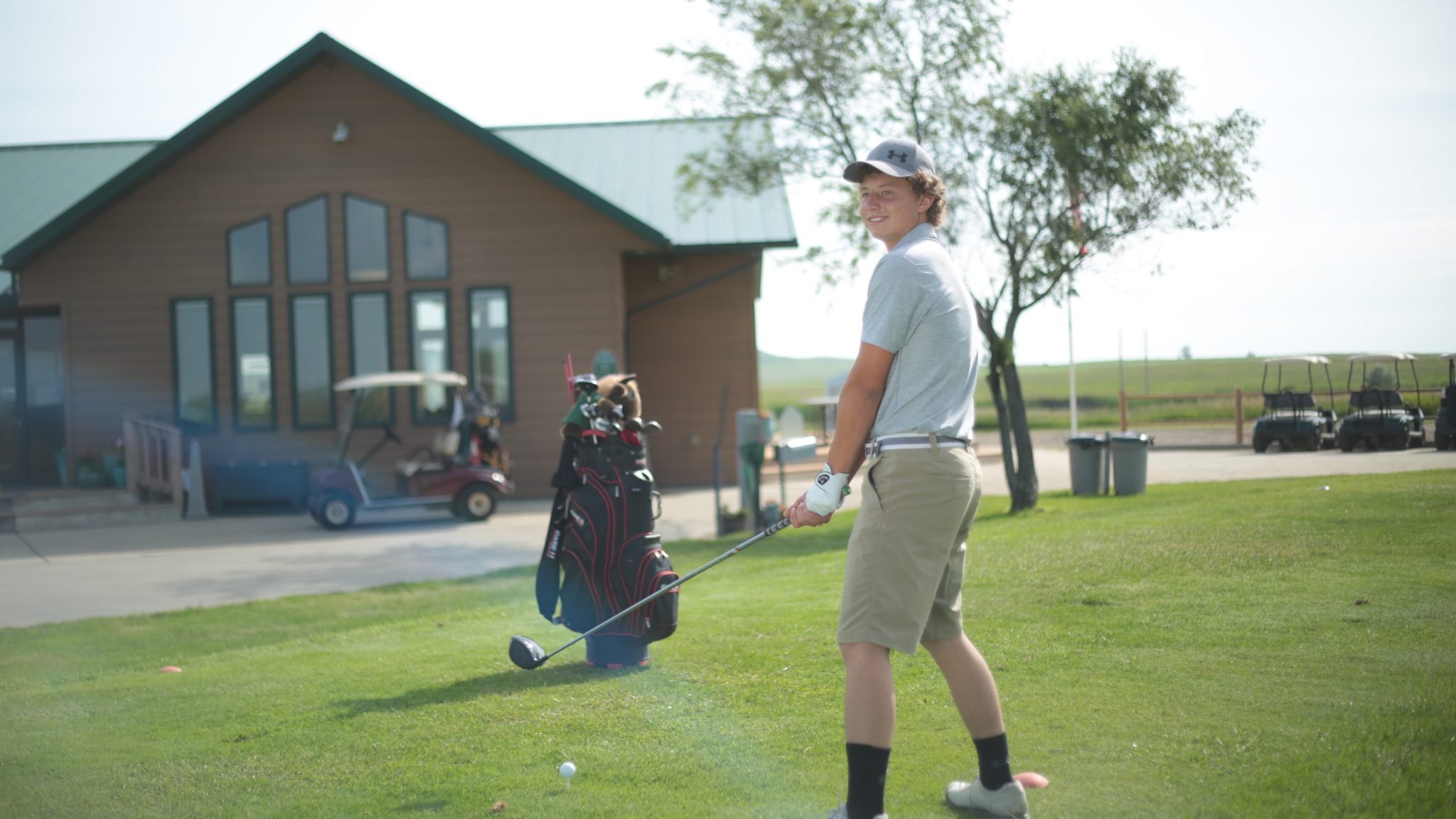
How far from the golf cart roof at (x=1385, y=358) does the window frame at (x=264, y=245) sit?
15527mm

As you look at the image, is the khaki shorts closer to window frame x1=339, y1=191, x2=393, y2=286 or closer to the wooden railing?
the wooden railing

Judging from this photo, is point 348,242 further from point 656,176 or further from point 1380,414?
point 1380,414

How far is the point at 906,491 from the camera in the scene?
11.2ft

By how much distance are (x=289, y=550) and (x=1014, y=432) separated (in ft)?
28.5

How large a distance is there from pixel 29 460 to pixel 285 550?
363 inches

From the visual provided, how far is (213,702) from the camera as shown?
18.9 ft

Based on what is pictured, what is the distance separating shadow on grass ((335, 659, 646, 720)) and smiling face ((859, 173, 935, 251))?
304 centimetres

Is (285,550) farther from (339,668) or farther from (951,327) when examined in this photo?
(951,327)

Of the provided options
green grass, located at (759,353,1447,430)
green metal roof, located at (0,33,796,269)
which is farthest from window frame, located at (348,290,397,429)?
green grass, located at (759,353,1447,430)

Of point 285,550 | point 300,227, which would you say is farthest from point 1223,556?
point 300,227

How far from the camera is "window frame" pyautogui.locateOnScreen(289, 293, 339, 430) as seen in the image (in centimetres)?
1861

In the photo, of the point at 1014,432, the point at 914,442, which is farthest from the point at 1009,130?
the point at 914,442

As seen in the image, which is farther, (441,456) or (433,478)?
(441,456)

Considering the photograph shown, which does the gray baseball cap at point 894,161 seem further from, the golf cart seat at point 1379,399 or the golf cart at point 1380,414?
the golf cart seat at point 1379,399
